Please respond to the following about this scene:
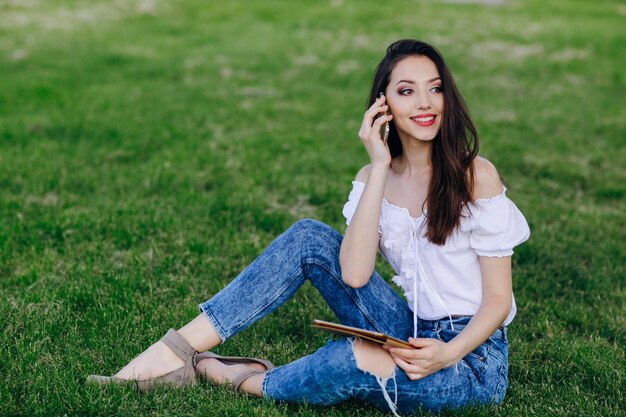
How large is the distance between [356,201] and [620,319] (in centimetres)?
201

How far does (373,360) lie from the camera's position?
329cm

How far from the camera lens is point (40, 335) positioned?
13.6 ft

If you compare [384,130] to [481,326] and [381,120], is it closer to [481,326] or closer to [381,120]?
[381,120]

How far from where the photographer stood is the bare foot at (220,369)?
3748 millimetres

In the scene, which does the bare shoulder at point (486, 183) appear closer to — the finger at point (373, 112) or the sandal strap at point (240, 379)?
the finger at point (373, 112)

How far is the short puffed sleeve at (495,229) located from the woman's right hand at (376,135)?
501mm

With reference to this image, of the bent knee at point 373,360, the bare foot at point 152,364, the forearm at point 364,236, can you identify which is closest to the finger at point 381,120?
the forearm at point 364,236

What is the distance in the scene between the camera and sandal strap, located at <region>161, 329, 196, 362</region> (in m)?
3.70

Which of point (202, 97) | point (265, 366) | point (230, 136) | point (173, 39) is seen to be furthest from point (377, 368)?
point (173, 39)

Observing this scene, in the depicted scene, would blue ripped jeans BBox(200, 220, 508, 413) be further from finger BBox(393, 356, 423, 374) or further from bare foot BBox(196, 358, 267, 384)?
bare foot BBox(196, 358, 267, 384)

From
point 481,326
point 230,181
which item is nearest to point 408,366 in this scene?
point 481,326

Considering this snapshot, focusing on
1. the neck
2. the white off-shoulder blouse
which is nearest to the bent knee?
the white off-shoulder blouse

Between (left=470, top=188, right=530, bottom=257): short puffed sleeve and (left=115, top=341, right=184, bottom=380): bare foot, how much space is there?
157 centimetres

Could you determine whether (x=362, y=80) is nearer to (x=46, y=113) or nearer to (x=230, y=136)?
(x=230, y=136)
